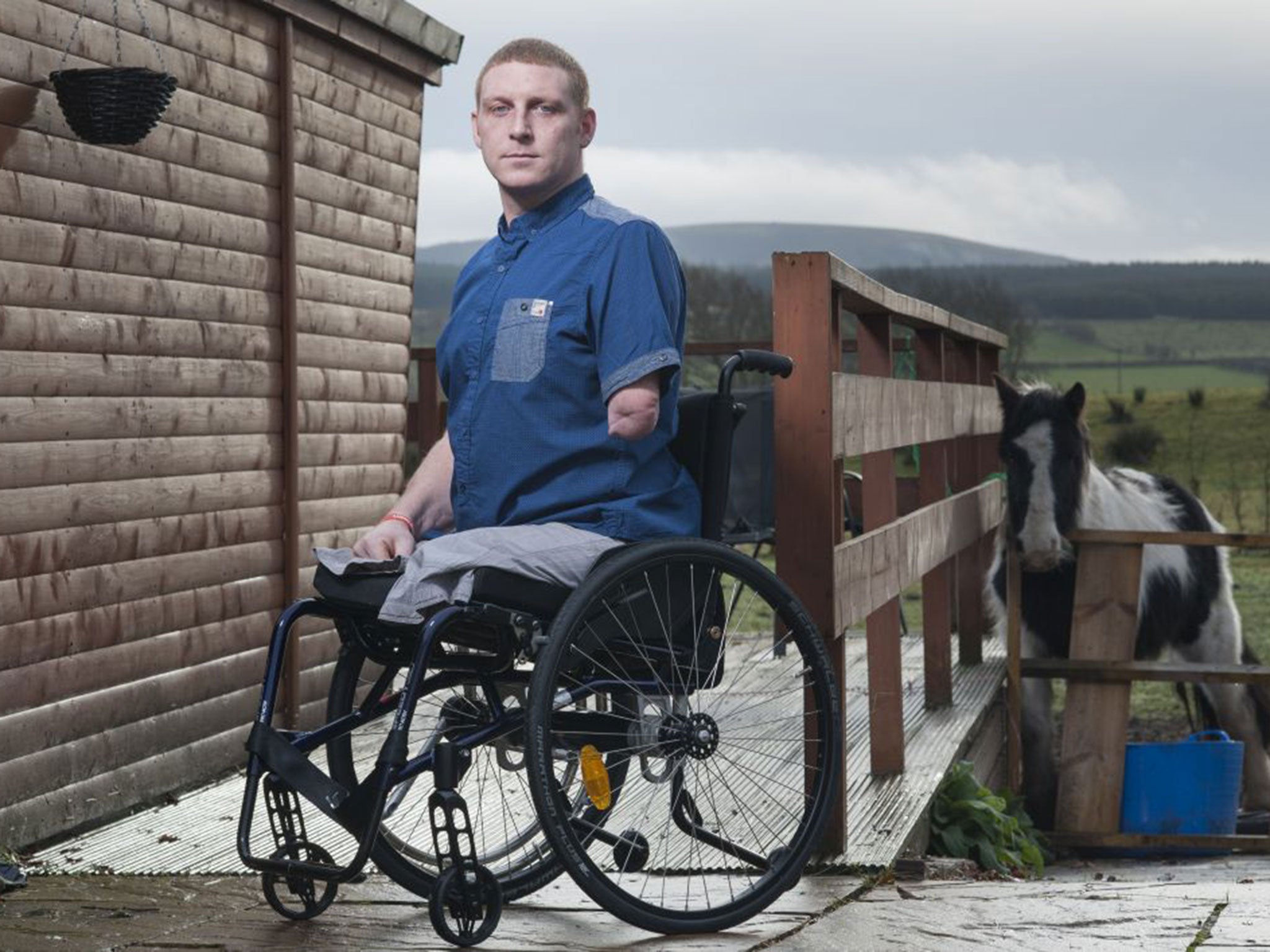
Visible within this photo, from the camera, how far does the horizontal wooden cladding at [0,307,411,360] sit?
487 cm

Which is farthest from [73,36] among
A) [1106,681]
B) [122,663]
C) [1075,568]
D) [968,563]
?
[968,563]

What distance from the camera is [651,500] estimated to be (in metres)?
3.58

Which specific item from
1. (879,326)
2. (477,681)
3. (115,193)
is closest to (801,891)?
(477,681)

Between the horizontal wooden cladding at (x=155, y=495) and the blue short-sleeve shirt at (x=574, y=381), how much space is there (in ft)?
5.56

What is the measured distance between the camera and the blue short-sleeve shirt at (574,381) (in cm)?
351

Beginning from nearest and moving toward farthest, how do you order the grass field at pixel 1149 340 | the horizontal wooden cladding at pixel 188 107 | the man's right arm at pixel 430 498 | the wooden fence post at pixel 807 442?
the man's right arm at pixel 430 498 < the wooden fence post at pixel 807 442 < the horizontal wooden cladding at pixel 188 107 < the grass field at pixel 1149 340

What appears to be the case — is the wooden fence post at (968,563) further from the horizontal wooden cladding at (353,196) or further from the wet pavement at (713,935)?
the wet pavement at (713,935)

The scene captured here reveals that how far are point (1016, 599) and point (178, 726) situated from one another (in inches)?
138

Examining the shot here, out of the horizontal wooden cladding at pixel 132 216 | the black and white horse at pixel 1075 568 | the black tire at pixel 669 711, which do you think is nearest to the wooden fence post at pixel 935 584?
the black and white horse at pixel 1075 568

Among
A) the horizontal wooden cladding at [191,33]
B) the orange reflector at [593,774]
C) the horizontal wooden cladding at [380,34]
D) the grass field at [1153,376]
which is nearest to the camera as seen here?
the orange reflector at [593,774]

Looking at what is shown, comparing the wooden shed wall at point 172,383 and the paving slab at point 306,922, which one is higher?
the wooden shed wall at point 172,383

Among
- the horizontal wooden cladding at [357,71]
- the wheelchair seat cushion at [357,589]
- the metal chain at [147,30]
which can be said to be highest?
the horizontal wooden cladding at [357,71]

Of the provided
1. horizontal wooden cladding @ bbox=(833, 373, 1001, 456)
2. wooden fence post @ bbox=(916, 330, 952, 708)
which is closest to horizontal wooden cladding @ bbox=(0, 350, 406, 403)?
horizontal wooden cladding @ bbox=(833, 373, 1001, 456)

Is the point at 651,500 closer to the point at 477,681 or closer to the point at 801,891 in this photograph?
the point at 477,681
